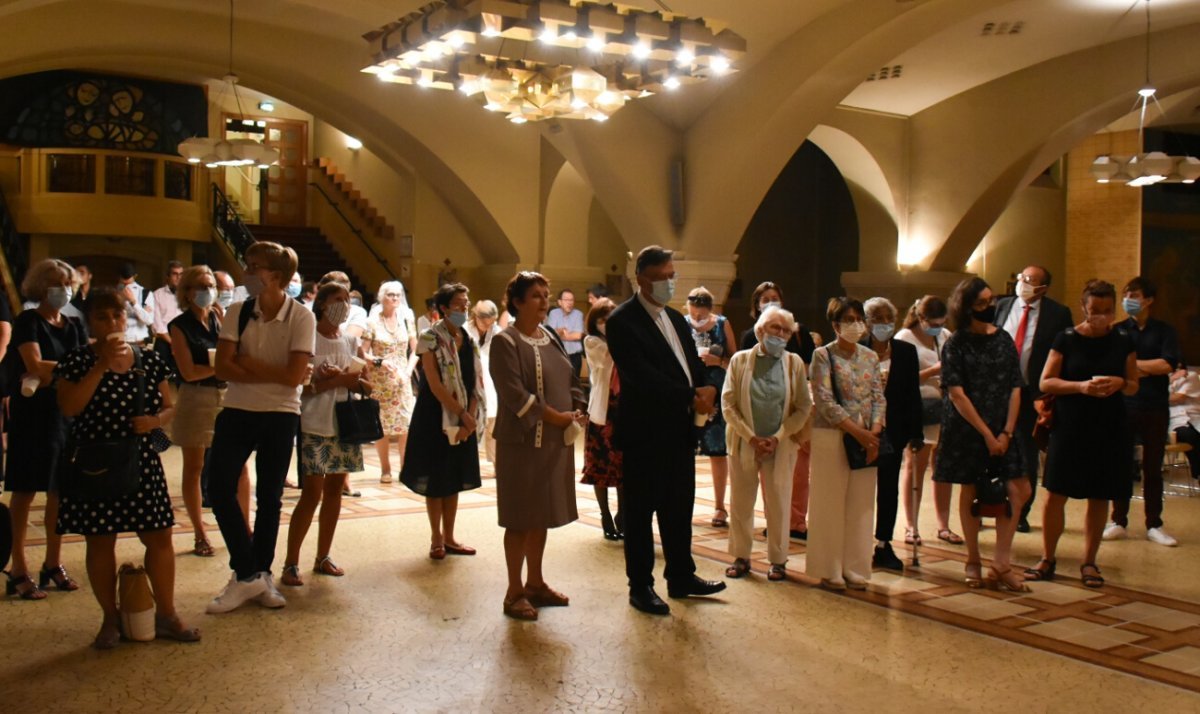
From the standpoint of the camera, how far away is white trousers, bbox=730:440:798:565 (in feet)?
18.1

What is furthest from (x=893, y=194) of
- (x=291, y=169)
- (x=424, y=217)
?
(x=291, y=169)

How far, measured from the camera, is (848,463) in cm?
536

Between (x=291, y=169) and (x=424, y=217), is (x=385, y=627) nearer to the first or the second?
(x=424, y=217)

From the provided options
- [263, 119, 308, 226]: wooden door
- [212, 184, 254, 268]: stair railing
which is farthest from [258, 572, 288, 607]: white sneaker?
[263, 119, 308, 226]: wooden door

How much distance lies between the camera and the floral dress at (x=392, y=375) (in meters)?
7.96

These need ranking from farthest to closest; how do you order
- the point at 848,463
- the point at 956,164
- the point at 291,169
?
the point at 291,169
the point at 956,164
the point at 848,463

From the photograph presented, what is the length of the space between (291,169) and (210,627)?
1864 cm

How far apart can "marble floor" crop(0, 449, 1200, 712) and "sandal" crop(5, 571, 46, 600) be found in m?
0.07

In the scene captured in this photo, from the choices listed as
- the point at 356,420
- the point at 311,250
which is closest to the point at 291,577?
the point at 356,420

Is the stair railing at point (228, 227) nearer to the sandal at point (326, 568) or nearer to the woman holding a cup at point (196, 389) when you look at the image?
the woman holding a cup at point (196, 389)

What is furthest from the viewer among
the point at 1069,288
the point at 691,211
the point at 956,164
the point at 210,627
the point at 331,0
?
the point at 1069,288

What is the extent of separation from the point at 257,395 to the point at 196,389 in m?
1.12

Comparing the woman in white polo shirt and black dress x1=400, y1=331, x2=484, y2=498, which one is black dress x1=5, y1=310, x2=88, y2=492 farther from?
black dress x1=400, y1=331, x2=484, y2=498

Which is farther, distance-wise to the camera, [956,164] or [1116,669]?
[956,164]
